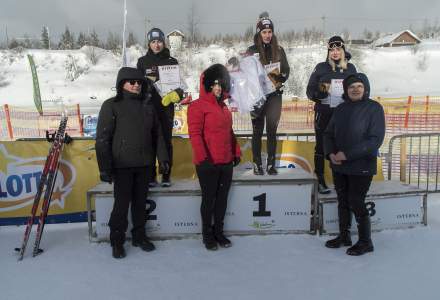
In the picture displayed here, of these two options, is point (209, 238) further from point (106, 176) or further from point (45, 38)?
point (45, 38)

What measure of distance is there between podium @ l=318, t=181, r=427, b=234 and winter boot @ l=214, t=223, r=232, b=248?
113 cm

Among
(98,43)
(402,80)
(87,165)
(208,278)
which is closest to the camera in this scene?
(208,278)

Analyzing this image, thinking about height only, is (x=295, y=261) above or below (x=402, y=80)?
below

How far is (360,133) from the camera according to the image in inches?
149

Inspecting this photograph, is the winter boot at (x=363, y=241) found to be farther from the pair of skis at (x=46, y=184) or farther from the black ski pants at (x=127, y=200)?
the pair of skis at (x=46, y=184)

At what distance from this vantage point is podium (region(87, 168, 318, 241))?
174 inches

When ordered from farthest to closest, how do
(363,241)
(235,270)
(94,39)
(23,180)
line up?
(94,39) < (23,180) < (363,241) < (235,270)

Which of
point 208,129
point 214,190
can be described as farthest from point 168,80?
point 214,190

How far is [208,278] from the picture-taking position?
3.55m

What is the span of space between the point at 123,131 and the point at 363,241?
2717mm

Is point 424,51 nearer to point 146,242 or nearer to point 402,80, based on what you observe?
point 402,80

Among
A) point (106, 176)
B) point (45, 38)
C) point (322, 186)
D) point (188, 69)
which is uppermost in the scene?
point (45, 38)

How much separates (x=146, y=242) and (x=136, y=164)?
0.90m

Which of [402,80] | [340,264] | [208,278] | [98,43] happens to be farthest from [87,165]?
[98,43]
